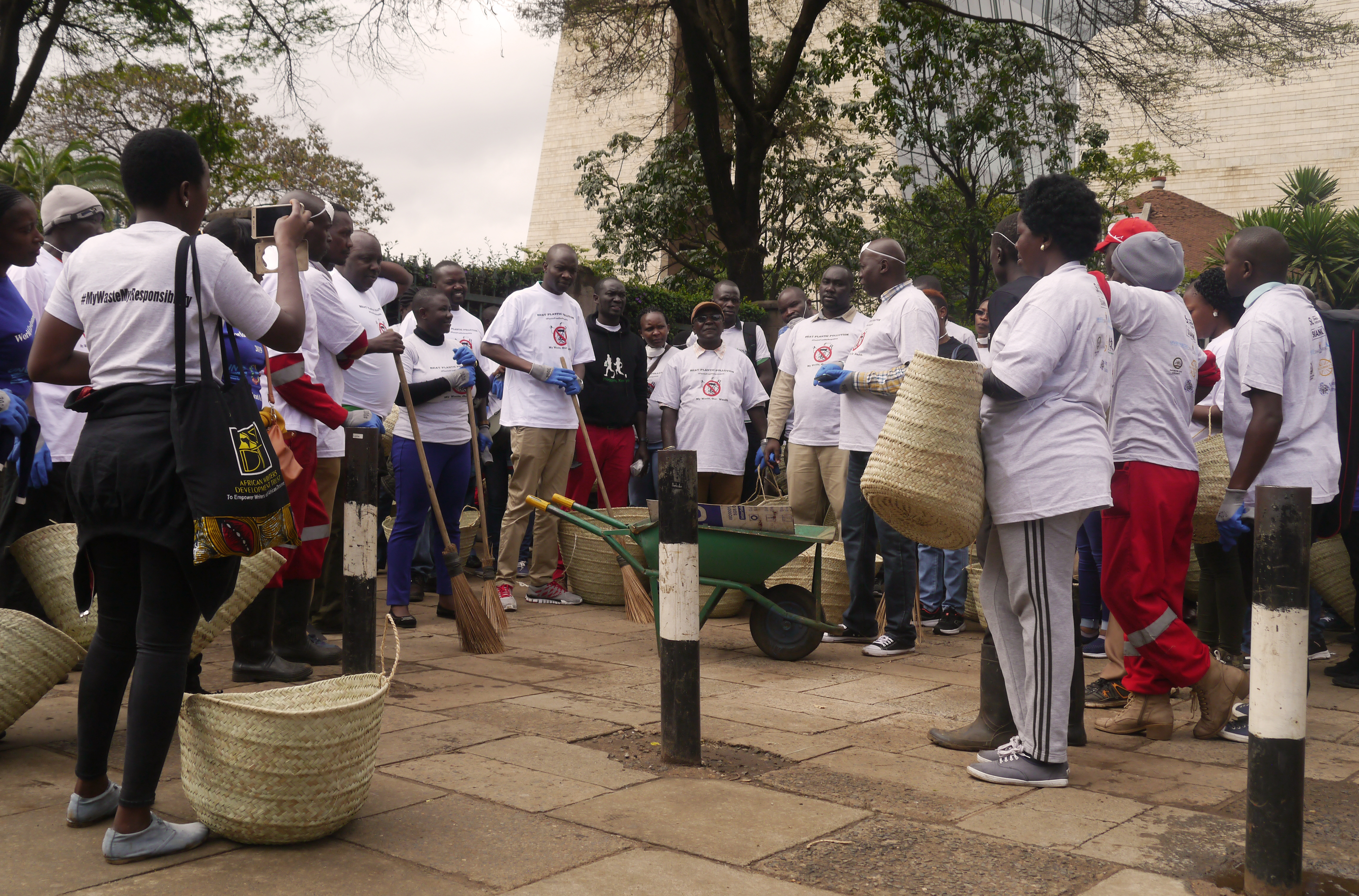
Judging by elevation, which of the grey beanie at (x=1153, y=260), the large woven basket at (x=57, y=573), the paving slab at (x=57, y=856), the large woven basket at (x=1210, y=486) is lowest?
the paving slab at (x=57, y=856)

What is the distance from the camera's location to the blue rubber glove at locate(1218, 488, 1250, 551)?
16.0 feet

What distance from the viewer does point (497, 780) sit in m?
3.83

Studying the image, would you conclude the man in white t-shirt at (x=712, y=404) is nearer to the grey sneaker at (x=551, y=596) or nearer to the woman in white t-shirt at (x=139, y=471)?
the grey sneaker at (x=551, y=596)

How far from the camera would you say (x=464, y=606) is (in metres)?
5.99

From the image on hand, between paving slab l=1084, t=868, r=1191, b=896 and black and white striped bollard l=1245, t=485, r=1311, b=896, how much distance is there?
18 cm

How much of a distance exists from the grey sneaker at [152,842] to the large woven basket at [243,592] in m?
1.11

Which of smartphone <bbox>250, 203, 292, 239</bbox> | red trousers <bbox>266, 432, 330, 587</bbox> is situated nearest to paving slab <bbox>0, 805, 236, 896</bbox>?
red trousers <bbox>266, 432, 330, 587</bbox>

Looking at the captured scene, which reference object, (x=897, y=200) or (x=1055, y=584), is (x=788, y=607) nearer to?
(x=1055, y=584)

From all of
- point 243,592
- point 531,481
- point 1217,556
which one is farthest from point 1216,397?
point 243,592

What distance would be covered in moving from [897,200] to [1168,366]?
17.0 meters

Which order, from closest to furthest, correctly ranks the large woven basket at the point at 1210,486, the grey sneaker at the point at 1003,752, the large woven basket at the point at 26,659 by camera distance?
1. the large woven basket at the point at 26,659
2. the grey sneaker at the point at 1003,752
3. the large woven basket at the point at 1210,486

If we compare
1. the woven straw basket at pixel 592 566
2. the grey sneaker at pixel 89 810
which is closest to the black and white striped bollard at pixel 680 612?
the grey sneaker at pixel 89 810

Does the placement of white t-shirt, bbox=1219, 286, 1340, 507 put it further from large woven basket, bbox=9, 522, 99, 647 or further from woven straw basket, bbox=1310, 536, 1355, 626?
large woven basket, bbox=9, 522, 99, 647

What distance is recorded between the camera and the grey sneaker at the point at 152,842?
298cm
